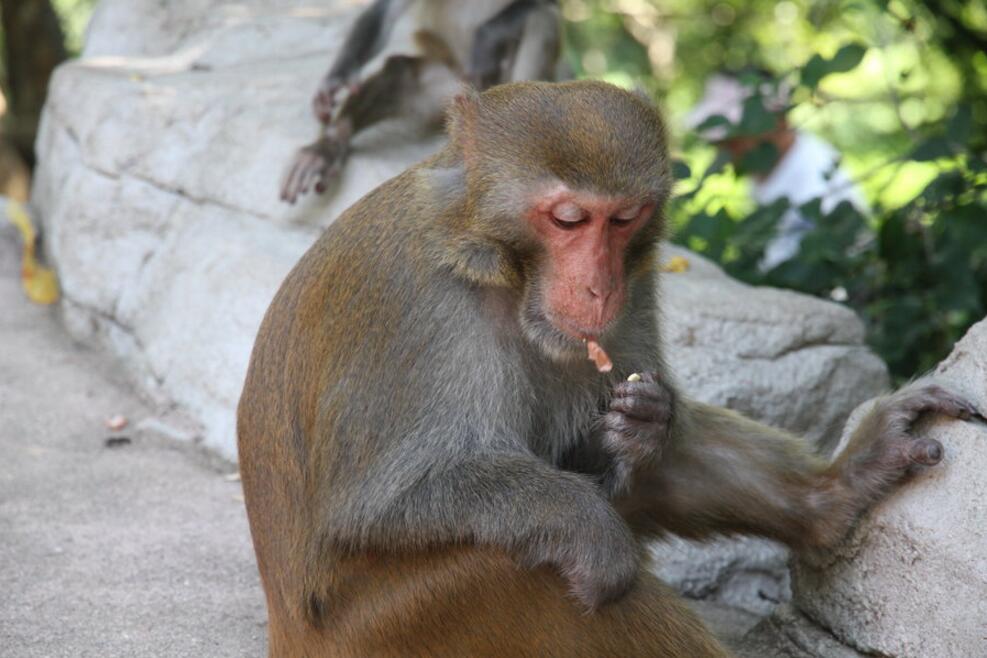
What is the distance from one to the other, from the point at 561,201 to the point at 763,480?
1.29 metres

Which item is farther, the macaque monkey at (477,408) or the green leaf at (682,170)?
the green leaf at (682,170)

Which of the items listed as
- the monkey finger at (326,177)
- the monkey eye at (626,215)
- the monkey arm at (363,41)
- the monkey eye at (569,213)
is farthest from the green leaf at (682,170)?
the monkey eye at (569,213)

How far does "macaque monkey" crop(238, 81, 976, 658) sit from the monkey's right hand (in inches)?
101

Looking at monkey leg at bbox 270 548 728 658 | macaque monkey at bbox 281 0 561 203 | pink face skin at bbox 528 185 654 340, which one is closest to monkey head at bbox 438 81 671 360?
pink face skin at bbox 528 185 654 340

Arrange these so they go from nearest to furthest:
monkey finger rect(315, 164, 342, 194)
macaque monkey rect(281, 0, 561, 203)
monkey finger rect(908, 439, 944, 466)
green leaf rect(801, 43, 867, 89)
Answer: monkey finger rect(908, 439, 944, 466), green leaf rect(801, 43, 867, 89), monkey finger rect(315, 164, 342, 194), macaque monkey rect(281, 0, 561, 203)

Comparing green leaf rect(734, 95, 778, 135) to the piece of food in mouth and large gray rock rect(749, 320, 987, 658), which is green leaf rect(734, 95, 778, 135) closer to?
large gray rock rect(749, 320, 987, 658)

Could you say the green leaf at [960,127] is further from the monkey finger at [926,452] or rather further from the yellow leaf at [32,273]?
the yellow leaf at [32,273]

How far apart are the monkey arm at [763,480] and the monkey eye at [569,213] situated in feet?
3.04

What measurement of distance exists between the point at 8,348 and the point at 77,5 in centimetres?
850

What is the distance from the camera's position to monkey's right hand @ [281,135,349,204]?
244 inches

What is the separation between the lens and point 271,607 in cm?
361

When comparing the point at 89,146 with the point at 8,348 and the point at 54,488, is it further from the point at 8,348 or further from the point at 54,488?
the point at 54,488

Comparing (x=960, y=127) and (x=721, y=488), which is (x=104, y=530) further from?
(x=960, y=127)

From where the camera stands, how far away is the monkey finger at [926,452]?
3697 millimetres
